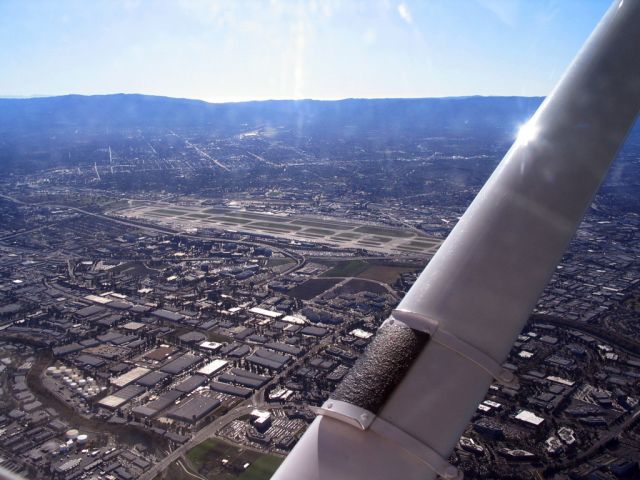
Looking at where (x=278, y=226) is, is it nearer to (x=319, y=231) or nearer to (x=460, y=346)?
(x=319, y=231)

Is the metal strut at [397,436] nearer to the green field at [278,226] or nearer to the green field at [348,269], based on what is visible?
the green field at [348,269]

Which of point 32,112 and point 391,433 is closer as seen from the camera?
point 391,433

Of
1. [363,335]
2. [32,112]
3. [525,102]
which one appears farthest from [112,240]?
[525,102]

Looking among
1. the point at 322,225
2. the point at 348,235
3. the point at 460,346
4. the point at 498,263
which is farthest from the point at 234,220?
the point at 460,346

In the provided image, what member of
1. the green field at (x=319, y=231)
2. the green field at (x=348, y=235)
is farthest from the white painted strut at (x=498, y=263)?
the green field at (x=319, y=231)

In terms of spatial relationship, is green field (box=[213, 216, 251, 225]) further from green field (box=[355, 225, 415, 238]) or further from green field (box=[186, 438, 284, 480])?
green field (box=[186, 438, 284, 480])

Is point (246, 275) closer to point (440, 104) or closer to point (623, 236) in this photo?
point (623, 236)

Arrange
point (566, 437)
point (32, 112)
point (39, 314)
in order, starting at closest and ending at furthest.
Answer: point (566, 437) < point (39, 314) < point (32, 112)
